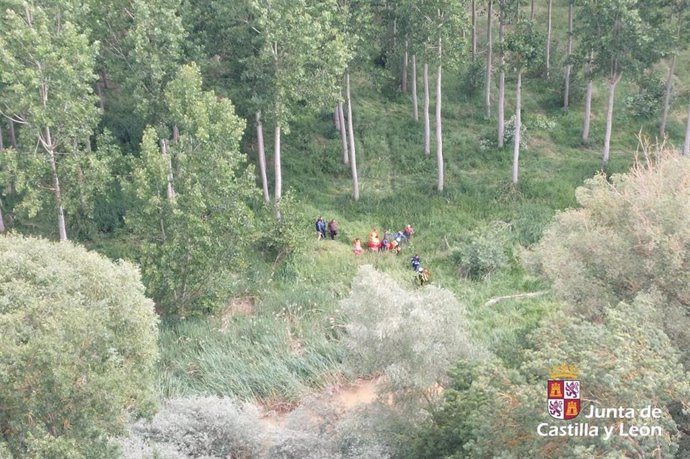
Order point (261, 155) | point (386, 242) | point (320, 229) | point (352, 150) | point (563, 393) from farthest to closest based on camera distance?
point (352, 150)
point (261, 155)
point (320, 229)
point (386, 242)
point (563, 393)

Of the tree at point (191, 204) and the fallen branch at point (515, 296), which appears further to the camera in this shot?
the fallen branch at point (515, 296)

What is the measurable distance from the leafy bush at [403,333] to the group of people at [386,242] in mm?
9834

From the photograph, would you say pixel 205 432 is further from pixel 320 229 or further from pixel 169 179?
pixel 320 229

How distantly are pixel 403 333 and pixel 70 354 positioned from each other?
611 centimetres

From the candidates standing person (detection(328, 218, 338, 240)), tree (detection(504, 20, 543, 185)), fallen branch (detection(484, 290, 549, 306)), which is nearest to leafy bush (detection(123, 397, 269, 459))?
fallen branch (detection(484, 290, 549, 306))

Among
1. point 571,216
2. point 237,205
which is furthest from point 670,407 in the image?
point 237,205

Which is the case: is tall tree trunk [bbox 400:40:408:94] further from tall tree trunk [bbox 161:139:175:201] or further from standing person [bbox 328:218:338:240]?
tall tree trunk [bbox 161:139:175:201]

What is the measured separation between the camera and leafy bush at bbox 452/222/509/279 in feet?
74.5

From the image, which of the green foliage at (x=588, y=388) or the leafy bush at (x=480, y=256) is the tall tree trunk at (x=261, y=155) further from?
the green foliage at (x=588, y=388)

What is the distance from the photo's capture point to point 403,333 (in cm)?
1354

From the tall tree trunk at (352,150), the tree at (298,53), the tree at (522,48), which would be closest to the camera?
the tree at (298,53)

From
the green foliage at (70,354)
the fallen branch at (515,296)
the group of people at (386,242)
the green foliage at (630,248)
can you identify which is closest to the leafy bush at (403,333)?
the green foliage at (630,248)

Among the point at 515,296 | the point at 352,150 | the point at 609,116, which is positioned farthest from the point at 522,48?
the point at 515,296

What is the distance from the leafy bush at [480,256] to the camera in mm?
22719
